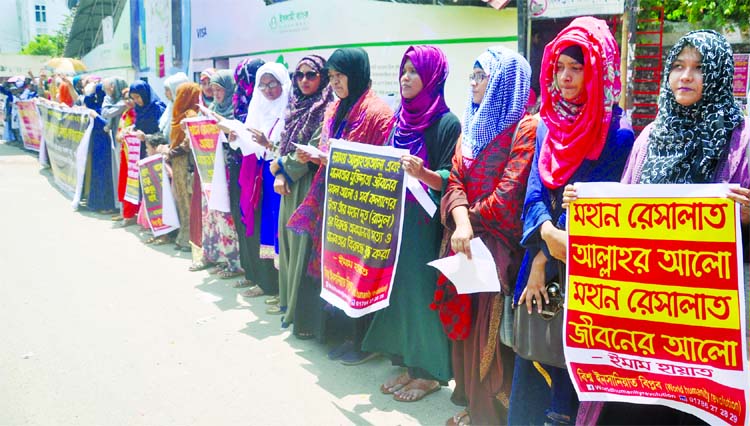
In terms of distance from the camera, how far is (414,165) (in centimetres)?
309

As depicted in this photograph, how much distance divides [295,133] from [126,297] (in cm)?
210

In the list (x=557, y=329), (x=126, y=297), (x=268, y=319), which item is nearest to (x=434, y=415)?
(x=557, y=329)

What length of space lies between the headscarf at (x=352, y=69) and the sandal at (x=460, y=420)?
6.03 feet

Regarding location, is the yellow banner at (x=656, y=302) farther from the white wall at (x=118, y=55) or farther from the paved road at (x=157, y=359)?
the white wall at (x=118, y=55)

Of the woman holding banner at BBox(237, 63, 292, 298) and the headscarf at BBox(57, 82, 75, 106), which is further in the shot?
the headscarf at BBox(57, 82, 75, 106)

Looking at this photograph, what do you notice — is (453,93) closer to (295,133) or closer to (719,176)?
(295,133)

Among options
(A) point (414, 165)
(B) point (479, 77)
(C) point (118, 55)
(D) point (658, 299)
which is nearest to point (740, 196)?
(D) point (658, 299)

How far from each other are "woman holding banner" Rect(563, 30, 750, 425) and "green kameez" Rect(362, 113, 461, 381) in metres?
1.31

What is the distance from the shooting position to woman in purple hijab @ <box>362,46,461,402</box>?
131 inches

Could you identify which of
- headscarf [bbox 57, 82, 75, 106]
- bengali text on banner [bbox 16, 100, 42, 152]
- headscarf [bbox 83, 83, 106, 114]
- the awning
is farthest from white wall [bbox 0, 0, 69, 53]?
headscarf [bbox 83, 83, 106, 114]

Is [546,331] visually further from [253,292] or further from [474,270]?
[253,292]

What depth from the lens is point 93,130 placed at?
9266mm

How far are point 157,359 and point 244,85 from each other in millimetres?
2445

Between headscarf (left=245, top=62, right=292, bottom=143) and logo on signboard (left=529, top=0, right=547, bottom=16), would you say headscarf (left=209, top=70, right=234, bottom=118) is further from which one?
logo on signboard (left=529, top=0, right=547, bottom=16)
